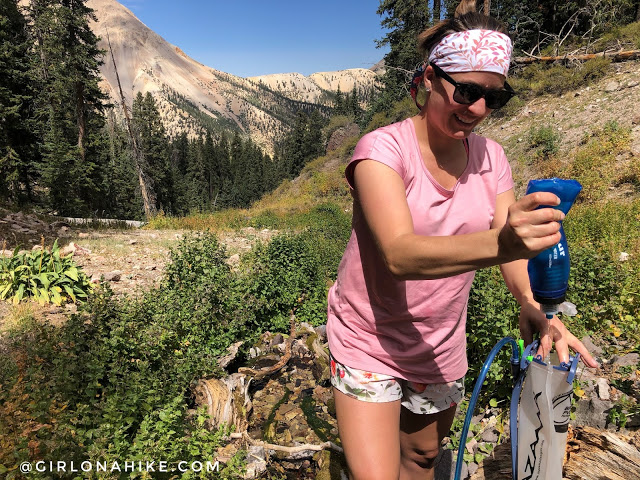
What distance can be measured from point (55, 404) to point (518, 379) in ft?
10.3

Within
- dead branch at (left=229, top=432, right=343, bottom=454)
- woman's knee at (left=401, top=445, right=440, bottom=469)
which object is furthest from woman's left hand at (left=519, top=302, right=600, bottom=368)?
dead branch at (left=229, top=432, right=343, bottom=454)

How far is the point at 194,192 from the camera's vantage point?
65.8 metres

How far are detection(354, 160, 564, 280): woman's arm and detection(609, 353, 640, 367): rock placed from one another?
3581 millimetres

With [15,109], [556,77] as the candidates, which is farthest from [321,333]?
[15,109]

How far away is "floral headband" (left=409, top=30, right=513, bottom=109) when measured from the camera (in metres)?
1.25

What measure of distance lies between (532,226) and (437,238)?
8.2 inches

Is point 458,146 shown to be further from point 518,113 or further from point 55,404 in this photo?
point 518,113

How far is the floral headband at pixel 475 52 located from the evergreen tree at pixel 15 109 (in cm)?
2631

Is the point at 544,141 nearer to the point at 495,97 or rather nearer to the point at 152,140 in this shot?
the point at 495,97

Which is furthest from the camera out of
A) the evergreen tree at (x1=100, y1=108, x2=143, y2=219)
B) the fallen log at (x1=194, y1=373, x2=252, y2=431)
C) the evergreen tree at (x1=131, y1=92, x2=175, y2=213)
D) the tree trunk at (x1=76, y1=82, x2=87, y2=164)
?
the evergreen tree at (x1=131, y1=92, x2=175, y2=213)

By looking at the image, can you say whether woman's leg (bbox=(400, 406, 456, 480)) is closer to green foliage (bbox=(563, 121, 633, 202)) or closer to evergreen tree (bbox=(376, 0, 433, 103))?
green foliage (bbox=(563, 121, 633, 202))

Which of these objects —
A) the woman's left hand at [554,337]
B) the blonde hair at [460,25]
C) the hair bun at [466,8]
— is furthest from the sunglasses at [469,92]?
the woman's left hand at [554,337]

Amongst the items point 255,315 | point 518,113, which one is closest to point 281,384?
point 255,315

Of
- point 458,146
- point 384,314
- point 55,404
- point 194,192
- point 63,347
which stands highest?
point 194,192
